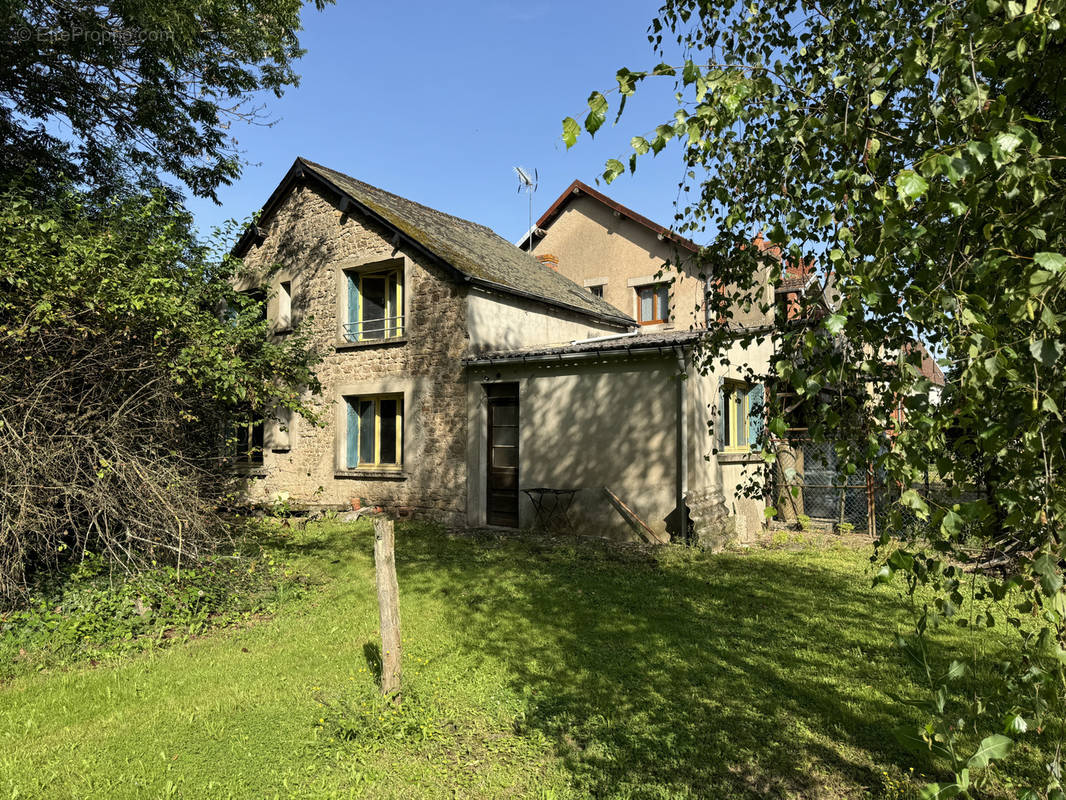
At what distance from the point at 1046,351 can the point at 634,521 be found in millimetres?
9220

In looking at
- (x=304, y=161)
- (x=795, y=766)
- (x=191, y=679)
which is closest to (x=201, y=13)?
(x=304, y=161)

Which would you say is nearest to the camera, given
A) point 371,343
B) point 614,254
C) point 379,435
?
point 371,343

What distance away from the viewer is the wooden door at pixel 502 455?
12.0 meters

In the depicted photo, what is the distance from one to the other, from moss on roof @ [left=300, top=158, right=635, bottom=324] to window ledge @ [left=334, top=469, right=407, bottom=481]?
14.2ft

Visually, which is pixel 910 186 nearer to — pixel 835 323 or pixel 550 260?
pixel 835 323

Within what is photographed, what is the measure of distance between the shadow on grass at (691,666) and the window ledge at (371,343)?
548cm

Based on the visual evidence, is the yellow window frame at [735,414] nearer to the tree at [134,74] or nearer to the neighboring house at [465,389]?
the neighboring house at [465,389]

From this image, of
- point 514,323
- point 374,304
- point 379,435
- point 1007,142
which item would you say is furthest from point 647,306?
point 1007,142

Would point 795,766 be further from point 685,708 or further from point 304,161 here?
point 304,161

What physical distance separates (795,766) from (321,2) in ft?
38.6

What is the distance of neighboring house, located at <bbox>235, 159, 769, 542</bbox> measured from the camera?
10.3 metres

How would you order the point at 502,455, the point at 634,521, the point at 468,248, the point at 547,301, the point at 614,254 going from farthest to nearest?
the point at 614,254 < the point at 468,248 < the point at 547,301 < the point at 502,455 < the point at 634,521

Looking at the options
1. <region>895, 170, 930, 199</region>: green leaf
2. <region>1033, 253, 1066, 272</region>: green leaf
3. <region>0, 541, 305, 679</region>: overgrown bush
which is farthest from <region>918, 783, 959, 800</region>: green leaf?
<region>0, 541, 305, 679</region>: overgrown bush

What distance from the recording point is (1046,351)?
1242 millimetres
